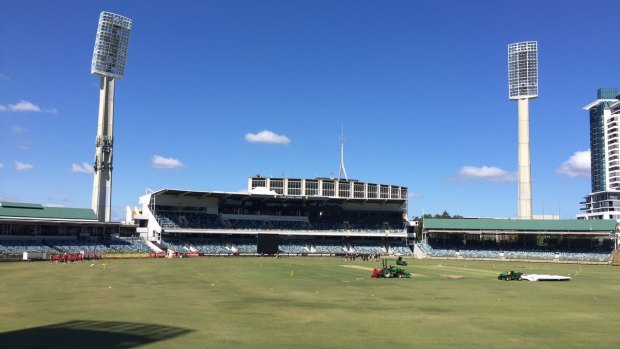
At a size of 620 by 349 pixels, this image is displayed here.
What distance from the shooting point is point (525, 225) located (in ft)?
365

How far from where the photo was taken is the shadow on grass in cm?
1978

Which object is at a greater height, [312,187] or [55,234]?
[312,187]

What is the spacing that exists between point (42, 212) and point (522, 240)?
98.8 meters

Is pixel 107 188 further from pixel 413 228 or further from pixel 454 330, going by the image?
pixel 454 330

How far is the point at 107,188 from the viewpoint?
4195 inches

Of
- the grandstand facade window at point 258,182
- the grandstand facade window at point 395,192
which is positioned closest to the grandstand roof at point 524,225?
the grandstand facade window at point 258,182

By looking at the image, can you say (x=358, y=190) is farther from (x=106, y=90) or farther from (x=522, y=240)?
(x=106, y=90)

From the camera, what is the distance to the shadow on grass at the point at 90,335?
19.8 meters

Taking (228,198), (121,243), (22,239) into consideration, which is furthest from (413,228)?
(22,239)

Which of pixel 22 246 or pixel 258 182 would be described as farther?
pixel 258 182

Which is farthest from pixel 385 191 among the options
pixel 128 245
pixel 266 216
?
pixel 128 245

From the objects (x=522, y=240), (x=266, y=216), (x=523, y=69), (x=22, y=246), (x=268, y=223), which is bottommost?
(x=22, y=246)

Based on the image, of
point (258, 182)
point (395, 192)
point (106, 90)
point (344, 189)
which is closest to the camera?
point (106, 90)

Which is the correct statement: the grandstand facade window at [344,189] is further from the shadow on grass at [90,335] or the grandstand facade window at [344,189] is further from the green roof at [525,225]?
the shadow on grass at [90,335]
